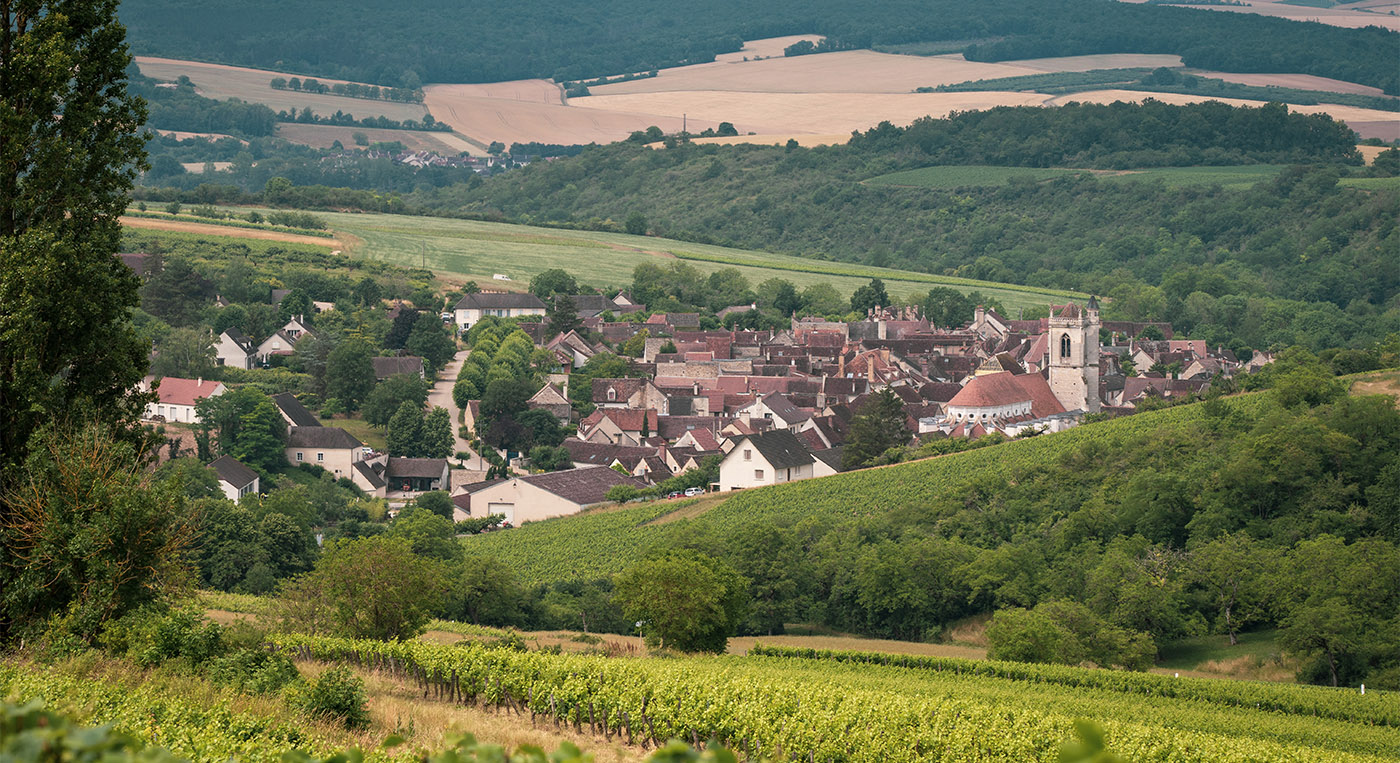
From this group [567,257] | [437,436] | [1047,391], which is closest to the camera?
[437,436]

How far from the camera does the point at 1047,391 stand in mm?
93625

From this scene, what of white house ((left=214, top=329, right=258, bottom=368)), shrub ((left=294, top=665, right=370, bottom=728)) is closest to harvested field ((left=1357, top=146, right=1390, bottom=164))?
white house ((left=214, top=329, right=258, bottom=368))

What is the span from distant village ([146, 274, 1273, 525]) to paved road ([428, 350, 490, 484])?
825 millimetres

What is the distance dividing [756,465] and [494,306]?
48568 millimetres

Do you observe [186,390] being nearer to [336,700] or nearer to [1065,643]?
[1065,643]

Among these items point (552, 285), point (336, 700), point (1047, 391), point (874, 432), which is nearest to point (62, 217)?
point (336, 700)

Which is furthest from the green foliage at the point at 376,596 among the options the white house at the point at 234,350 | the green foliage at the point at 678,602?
the white house at the point at 234,350

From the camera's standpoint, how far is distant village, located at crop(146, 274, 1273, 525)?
77.2 m

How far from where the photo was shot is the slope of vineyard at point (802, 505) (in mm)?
62688

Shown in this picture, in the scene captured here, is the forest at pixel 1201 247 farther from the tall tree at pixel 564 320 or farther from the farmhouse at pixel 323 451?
the farmhouse at pixel 323 451

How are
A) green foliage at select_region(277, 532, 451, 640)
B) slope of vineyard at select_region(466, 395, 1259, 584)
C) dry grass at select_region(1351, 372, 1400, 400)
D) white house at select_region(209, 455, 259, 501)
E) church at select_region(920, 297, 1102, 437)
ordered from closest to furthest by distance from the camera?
green foliage at select_region(277, 532, 451, 640) → slope of vineyard at select_region(466, 395, 1259, 584) → dry grass at select_region(1351, 372, 1400, 400) → white house at select_region(209, 455, 259, 501) → church at select_region(920, 297, 1102, 437)

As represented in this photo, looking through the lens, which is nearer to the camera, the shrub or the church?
the shrub

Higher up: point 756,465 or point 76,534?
point 76,534

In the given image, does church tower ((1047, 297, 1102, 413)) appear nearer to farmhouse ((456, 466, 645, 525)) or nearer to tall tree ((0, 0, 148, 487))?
farmhouse ((456, 466, 645, 525))
